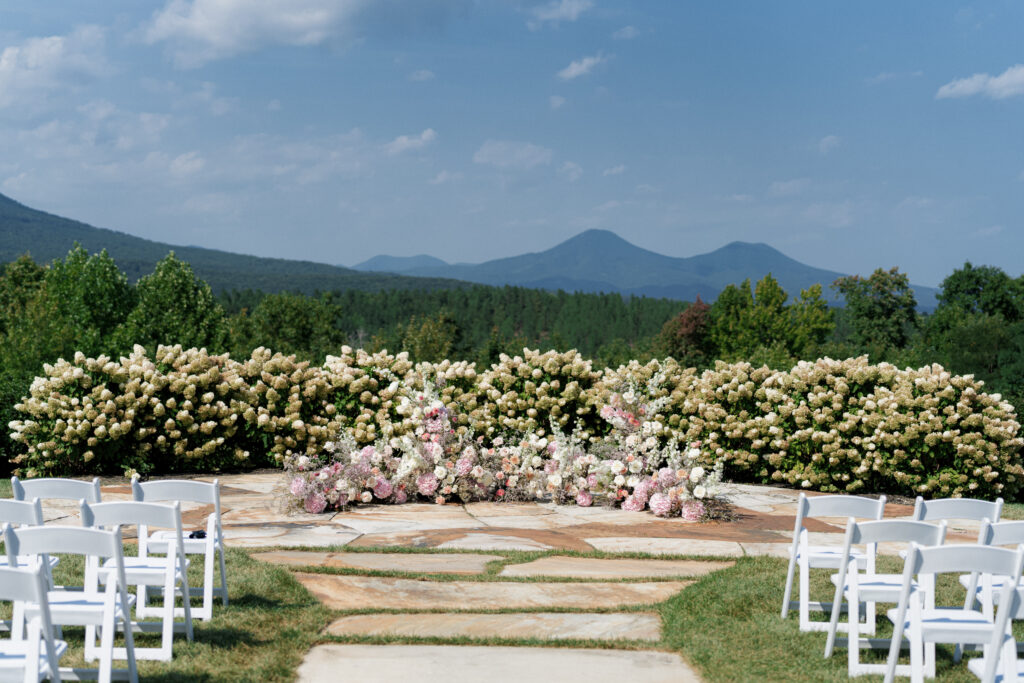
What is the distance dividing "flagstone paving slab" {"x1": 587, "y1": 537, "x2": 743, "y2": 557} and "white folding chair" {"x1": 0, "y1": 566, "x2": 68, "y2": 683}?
4875 mm

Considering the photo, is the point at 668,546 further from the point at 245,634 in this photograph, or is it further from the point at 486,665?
the point at 245,634

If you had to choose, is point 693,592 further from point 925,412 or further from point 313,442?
point 313,442

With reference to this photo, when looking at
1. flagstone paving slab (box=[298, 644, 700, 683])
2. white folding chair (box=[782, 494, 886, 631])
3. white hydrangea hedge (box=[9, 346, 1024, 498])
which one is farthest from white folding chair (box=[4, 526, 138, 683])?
white hydrangea hedge (box=[9, 346, 1024, 498])

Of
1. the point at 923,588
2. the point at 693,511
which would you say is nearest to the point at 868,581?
the point at 923,588

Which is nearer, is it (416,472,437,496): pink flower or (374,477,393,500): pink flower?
(374,477,393,500): pink flower

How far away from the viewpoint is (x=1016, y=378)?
58.4 ft

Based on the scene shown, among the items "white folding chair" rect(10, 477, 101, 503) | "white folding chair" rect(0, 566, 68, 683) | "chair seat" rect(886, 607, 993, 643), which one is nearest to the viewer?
"white folding chair" rect(0, 566, 68, 683)

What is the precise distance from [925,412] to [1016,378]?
868 centimetres

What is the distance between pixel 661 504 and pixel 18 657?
6.64 m

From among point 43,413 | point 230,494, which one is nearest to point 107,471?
point 43,413

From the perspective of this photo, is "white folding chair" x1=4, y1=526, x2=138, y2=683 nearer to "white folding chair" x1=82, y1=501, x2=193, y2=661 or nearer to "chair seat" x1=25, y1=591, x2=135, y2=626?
"chair seat" x1=25, y1=591, x2=135, y2=626

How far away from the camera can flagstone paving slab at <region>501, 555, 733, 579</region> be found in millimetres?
6742

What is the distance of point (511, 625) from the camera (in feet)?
17.9

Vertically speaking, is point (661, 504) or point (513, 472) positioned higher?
point (513, 472)
